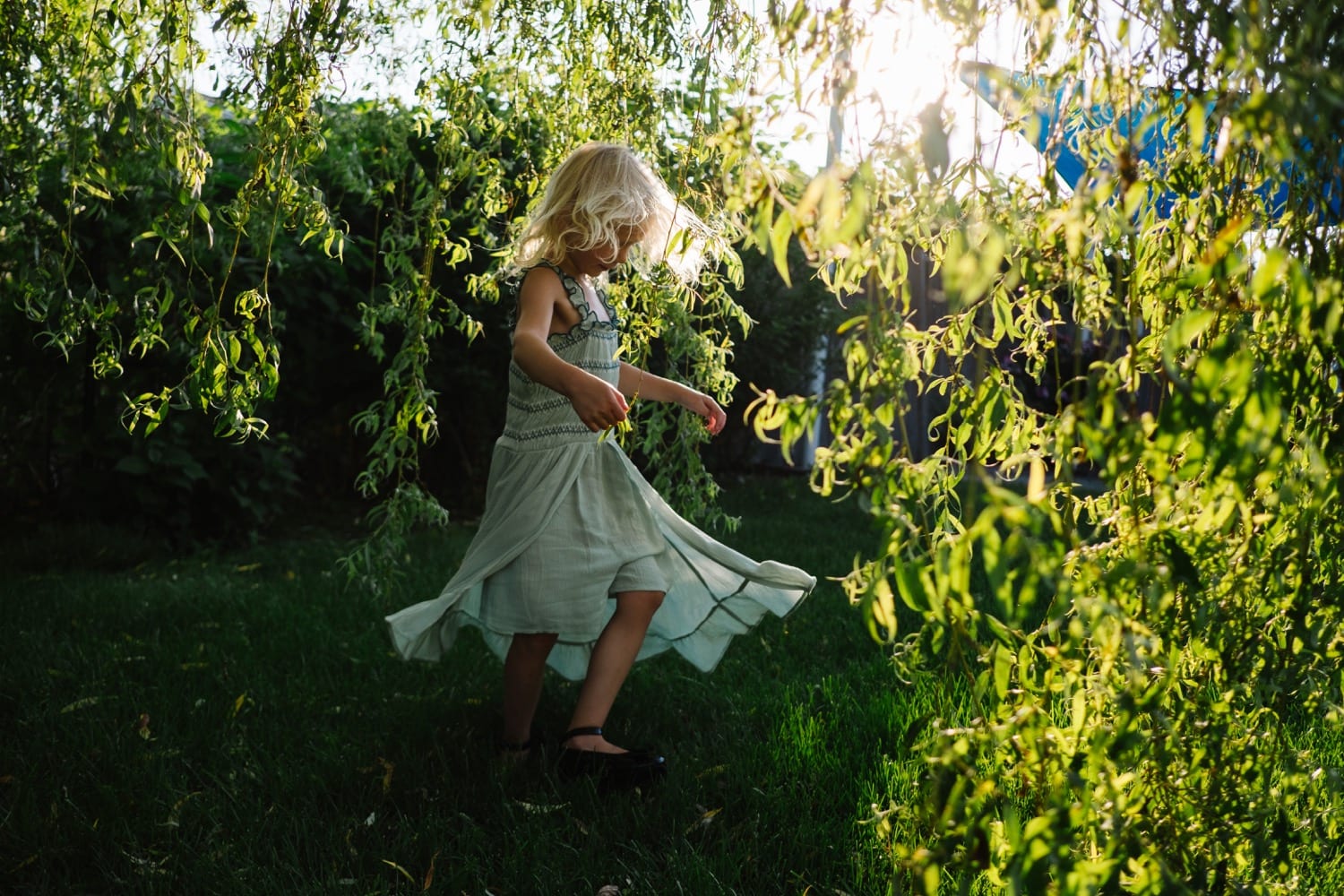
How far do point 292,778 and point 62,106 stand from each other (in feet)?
4.93

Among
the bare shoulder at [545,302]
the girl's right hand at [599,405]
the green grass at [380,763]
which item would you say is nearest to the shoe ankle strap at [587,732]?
the green grass at [380,763]

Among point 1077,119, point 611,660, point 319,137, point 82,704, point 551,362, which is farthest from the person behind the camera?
point 82,704

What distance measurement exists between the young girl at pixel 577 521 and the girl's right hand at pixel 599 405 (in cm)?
33

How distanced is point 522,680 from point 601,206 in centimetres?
106

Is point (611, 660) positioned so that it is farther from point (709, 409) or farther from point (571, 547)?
point (709, 409)

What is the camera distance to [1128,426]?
96 cm

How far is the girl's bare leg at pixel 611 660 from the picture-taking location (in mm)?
2568

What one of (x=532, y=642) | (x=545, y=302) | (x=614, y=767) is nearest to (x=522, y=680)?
(x=532, y=642)

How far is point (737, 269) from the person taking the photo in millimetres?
2646

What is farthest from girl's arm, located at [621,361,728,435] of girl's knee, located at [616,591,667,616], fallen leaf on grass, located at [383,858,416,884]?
fallen leaf on grass, located at [383,858,416,884]

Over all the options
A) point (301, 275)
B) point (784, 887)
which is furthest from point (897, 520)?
point (301, 275)

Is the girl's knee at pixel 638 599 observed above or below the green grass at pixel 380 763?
above

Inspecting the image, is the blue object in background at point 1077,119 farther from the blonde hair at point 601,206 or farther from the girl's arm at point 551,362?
the blonde hair at point 601,206

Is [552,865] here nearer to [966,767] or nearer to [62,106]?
[966,767]
